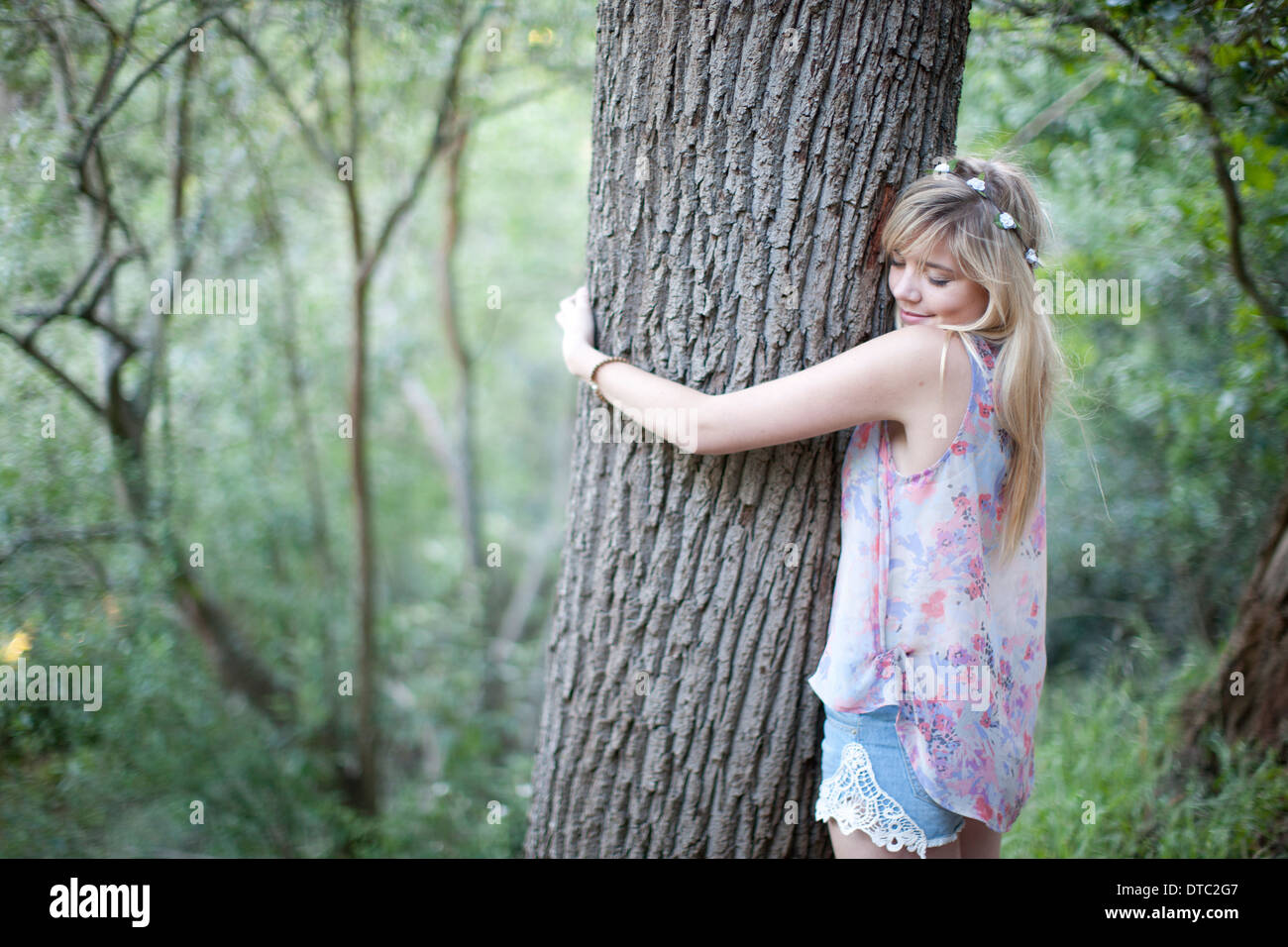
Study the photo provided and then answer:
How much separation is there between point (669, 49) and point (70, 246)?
8.34 ft

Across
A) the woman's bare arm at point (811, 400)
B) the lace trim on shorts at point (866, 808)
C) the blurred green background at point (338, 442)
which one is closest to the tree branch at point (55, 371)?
the blurred green background at point (338, 442)

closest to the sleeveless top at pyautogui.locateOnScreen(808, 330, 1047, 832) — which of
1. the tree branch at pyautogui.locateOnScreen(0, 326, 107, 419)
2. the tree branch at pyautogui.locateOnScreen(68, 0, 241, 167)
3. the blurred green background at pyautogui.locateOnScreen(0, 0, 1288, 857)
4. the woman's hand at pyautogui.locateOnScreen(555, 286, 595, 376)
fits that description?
the blurred green background at pyautogui.locateOnScreen(0, 0, 1288, 857)

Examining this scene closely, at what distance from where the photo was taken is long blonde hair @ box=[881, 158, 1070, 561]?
58.7 inches

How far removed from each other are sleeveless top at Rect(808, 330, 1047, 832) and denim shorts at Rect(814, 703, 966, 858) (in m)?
0.02

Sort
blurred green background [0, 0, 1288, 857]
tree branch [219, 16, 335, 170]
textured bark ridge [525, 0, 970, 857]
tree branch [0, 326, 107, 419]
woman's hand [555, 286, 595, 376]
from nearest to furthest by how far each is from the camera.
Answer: textured bark ridge [525, 0, 970, 857] < woman's hand [555, 286, 595, 376] < blurred green background [0, 0, 1288, 857] < tree branch [0, 326, 107, 419] < tree branch [219, 16, 335, 170]

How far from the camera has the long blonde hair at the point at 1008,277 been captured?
1.49m

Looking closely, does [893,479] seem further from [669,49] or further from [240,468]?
[240,468]

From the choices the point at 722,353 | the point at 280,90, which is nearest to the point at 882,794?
the point at 722,353

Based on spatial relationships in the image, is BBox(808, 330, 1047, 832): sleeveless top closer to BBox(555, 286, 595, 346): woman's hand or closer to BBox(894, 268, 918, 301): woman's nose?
BBox(894, 268, 918, 301): woman's nose

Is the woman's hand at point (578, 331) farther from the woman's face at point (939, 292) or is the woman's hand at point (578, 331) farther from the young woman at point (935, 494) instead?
the woman's face at point (939, 292)

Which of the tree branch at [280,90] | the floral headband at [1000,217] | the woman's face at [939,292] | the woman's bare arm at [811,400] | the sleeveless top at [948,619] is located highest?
the tree branch at [280,90]

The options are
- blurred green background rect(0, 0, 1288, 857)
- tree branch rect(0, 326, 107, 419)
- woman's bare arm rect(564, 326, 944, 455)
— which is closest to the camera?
woman's bare arm rect(564, 326, 944, 455)

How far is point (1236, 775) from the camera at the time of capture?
2473mm
